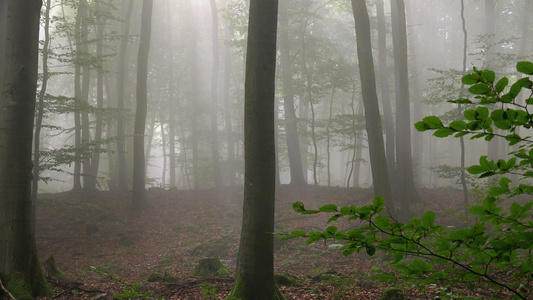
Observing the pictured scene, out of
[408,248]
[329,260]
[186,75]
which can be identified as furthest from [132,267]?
[186,75]

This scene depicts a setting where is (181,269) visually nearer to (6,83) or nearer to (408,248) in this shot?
(6,83)

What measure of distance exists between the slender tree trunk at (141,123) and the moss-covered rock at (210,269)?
8592 millimetres

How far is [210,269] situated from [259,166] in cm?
437

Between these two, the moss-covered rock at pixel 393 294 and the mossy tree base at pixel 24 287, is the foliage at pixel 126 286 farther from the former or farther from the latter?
the moss-covered rock at pixel 393 294

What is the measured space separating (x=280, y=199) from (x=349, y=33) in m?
18.1

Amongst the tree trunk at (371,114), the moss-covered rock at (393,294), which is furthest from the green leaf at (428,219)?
the tree trunk at (371,114)

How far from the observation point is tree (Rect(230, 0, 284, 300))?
16.8 ft

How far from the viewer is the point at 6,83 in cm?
596

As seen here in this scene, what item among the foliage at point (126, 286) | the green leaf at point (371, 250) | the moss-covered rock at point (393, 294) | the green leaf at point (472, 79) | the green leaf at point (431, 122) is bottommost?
the moss-covered rock at point (393, 294)

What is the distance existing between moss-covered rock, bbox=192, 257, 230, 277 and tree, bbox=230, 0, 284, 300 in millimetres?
3304

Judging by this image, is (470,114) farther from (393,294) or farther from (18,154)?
(18,154)

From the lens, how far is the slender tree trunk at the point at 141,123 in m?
16.2

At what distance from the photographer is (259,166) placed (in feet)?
17.0

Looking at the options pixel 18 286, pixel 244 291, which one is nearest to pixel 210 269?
pixel 244 291
